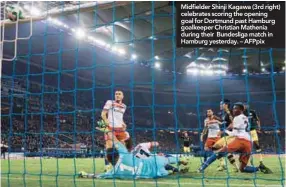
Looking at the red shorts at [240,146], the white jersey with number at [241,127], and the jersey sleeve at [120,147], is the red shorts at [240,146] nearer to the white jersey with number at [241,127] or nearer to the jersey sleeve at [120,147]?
the white jersey with number at [241,127]

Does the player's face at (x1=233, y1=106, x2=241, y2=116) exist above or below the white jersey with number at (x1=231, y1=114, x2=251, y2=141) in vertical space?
above

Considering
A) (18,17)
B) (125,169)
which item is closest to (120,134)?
(125,169)

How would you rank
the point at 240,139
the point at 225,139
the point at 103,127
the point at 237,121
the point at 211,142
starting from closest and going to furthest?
the point at 225,139
the point at 240,139
the point at 237,121
the point at 103,127
the point at 211,142

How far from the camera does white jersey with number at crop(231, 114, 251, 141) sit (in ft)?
22.5

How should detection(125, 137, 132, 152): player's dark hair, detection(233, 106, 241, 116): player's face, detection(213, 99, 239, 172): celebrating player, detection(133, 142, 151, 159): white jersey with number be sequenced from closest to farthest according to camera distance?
detection(133, 142, 151, 159): white jersey with number → detection(213, 99, 239, 172): celebrating player → detection(233, 106, 241, 116): player's face → detection(125, 137, 132, 152): player's dark hair

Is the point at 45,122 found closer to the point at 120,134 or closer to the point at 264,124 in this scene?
the point at 264,124

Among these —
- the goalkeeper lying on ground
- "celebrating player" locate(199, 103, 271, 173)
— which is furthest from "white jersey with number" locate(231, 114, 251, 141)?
the goalkeeper lying on ground

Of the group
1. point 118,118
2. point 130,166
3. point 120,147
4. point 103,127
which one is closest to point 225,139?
point 130,166

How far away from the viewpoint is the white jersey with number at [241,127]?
270 inches

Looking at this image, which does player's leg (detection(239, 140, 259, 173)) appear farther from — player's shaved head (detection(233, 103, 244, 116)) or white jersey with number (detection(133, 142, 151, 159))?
white jersey with number (detection(133, 142, 151, 159))

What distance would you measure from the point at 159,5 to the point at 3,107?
54.9 feet

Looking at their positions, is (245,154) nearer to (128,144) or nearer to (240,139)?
(240,139)

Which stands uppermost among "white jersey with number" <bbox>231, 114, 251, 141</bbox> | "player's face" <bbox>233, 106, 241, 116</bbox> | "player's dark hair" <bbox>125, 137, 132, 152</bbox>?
"player's face" <bbox>233, 106, 241, 116</bbox>

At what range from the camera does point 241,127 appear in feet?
23.2
